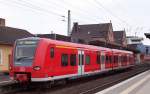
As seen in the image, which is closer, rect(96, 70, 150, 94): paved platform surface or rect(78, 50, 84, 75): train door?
rect(96, 70, 150, 94): paved platform surface

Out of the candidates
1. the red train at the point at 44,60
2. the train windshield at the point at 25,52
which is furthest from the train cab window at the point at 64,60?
the train windshield at the point at 25,52

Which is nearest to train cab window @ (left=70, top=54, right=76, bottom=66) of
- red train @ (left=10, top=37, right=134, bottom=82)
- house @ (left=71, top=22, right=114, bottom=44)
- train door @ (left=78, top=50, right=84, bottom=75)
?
red train @ (left=10, top=37, right=134, bottom=82)

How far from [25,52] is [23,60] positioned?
51cm

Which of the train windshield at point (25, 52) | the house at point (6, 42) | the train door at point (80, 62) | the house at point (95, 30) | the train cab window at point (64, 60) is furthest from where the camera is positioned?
the house at point (95, 30)

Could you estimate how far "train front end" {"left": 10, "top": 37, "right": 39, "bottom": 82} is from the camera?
18.4 meters

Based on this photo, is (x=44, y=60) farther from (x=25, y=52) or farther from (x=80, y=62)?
(x=80, y=62)

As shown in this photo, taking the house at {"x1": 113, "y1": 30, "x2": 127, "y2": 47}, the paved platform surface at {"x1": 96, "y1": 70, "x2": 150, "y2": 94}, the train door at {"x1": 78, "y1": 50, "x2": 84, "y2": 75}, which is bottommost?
the paved platform surface at {"x1": 96, "y1": 70, "x2": 150, "y2": 94}

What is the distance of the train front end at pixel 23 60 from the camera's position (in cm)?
1842

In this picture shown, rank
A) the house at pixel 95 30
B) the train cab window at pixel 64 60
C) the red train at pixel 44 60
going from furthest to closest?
the house at pixel 95 30 < the train cab window at pixel 64 60 < the red train at pixel 44 60

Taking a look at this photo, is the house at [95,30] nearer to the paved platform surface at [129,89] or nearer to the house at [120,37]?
the house at [120,37]

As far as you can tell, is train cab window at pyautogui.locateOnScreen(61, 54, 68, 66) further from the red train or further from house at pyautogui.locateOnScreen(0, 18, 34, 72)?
house at pyautogui.locateOnScreen(0, 18, 34, 72)

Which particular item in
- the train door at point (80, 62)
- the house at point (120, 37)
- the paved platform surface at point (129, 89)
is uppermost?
the house at point (120, 37)

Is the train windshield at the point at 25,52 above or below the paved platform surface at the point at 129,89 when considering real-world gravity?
above

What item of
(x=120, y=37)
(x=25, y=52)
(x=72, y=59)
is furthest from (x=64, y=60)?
(x=120, y=37)
